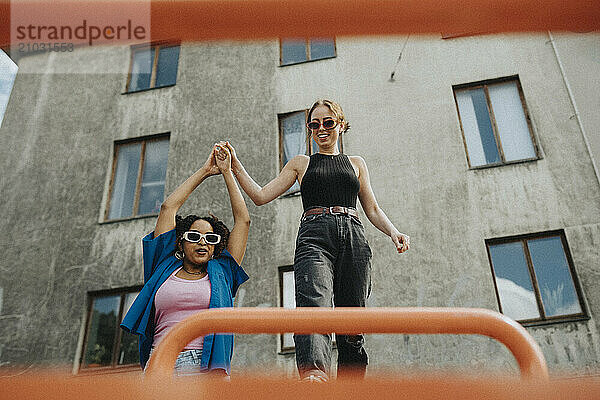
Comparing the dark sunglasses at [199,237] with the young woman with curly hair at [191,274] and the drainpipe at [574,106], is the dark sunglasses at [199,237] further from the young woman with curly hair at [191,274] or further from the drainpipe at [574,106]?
the drainpipe at [574,106]

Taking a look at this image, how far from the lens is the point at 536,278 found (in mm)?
8906

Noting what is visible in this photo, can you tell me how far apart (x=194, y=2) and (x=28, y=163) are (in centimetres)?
1270

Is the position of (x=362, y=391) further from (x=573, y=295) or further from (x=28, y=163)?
(x=28, y=163)

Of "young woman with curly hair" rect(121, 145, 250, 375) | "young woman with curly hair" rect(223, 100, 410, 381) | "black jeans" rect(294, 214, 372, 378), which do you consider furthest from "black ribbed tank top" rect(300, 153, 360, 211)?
"young woman with curly hair" rect(121, 145, 250, 375)

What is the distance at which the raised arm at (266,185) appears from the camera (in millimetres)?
3422

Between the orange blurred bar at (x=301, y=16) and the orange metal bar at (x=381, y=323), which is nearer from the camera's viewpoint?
the orange blurred bar at (x=301, y=16)

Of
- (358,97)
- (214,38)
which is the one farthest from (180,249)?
(358,97)

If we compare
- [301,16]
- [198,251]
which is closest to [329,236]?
[198,251]

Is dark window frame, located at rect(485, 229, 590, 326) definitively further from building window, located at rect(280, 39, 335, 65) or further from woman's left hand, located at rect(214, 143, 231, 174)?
woman's left hand, located at rect(214, 143, 231, 174)

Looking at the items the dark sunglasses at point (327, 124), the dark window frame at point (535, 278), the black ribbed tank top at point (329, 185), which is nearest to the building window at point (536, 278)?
the dark window frame at point (535, 278)

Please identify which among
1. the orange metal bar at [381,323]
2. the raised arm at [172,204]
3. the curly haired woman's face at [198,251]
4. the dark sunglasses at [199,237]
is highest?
the raised arm at [172,204]

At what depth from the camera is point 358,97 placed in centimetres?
1105

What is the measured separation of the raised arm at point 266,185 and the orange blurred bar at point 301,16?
2329mm

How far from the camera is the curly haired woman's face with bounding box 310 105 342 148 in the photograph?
3.58m
